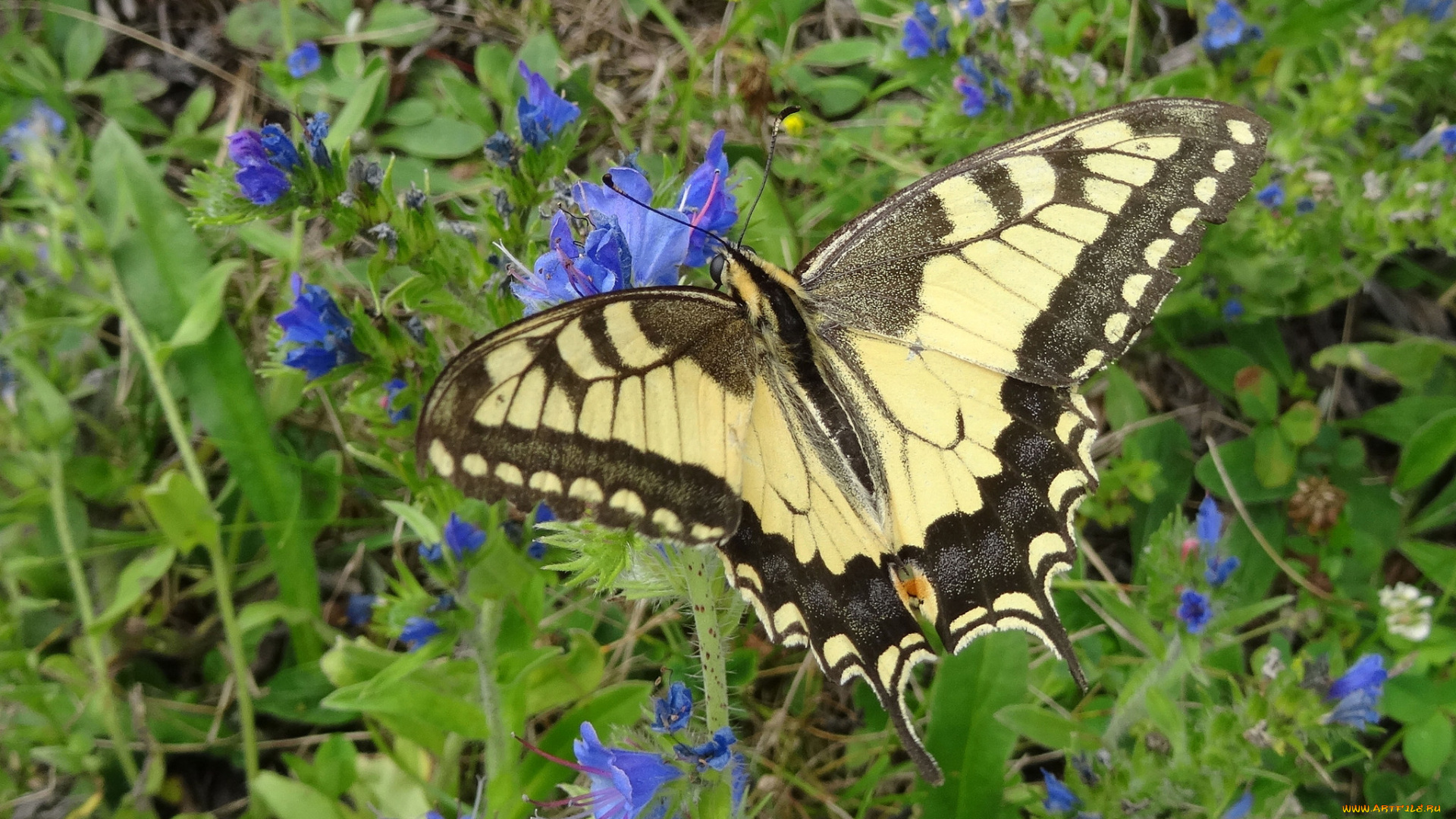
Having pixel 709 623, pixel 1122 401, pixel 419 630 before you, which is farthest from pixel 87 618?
pixel 1122 401

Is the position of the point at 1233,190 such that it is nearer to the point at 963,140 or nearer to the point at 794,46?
the point at 963,140

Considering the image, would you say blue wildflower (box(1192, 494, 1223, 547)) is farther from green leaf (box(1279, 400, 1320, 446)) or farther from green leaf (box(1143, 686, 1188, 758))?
green leaf (box(1279, 400, 1320, 446))

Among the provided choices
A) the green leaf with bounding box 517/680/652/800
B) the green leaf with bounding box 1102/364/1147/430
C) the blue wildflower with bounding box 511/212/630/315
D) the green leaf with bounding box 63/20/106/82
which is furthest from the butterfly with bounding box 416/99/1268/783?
the green leaf with bounding box 63/20/106/82

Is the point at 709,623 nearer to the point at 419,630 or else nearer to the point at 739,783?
the point at 739,783

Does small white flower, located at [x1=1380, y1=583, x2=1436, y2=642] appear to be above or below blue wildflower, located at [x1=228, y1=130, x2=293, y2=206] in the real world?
below

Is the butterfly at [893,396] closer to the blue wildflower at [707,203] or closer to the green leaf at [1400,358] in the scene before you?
the blue wildflower at [707,203]
